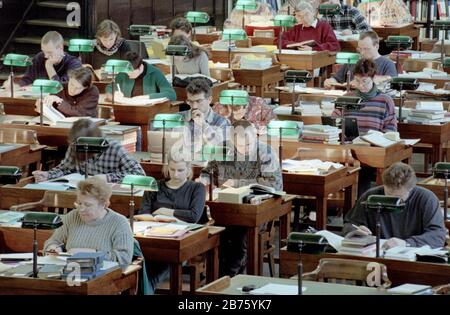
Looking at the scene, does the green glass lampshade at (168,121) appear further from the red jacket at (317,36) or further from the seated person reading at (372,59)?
the red jacket at (317,36)

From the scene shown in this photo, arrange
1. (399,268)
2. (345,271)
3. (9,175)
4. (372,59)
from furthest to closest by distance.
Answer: (372,59), (9,175), (399,268), (345,271)

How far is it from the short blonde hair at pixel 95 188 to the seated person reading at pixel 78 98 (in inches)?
130

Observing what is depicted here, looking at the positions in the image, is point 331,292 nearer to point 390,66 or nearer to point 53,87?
point 53,87

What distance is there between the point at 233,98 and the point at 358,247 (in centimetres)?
310

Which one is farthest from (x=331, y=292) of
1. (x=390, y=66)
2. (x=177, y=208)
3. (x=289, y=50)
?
(x=289, y=50)

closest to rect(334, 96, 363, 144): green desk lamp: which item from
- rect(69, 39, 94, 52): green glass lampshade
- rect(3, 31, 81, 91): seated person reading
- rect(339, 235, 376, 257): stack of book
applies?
rect(339, 235, 376, 257): stack of book

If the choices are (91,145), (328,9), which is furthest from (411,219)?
(328,9)

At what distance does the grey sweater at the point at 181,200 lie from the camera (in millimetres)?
8617

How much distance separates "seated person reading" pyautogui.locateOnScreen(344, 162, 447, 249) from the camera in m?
8.20

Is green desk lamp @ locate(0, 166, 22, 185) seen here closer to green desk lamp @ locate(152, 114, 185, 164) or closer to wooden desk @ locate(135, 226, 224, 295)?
wooden desk @ locate(135, 226, 224, 295)

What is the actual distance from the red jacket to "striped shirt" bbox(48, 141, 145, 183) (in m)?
5.33

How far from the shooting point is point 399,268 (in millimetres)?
7664

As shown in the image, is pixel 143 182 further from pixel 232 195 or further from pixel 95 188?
pixel 232 195

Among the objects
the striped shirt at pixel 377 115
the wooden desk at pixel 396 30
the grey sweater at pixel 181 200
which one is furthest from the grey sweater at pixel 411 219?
the wooden desk at pixel 396 30
